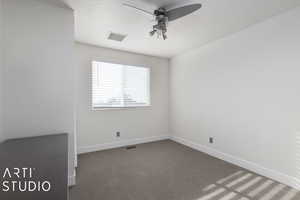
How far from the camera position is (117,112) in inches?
142

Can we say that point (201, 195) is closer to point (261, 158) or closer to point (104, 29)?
point (261, 158)

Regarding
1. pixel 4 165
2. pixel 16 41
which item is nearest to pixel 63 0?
pixel 16 41

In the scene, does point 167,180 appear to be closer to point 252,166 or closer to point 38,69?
point 252,166

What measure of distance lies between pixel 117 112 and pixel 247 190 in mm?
2853

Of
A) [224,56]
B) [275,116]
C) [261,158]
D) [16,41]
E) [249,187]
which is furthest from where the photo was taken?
[224,56]

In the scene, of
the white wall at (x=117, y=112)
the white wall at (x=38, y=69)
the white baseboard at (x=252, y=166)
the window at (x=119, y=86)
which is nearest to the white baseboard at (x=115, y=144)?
the white wall at (x=117, y=112)

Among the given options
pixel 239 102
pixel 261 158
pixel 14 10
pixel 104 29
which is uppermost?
pixel 104 29

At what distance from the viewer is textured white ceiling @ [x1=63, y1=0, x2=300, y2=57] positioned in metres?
1.89

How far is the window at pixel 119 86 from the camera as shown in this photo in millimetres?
3393

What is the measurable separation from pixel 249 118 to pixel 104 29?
2.98 meters

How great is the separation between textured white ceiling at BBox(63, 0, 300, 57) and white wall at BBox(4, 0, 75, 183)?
41 cm

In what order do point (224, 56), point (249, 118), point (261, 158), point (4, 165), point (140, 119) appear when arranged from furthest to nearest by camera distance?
point (140, 119) < point (224, 56) < point (249, 118) < point (261, 158) < point (4, 165)

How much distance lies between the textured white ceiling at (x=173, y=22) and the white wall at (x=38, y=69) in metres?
0.41

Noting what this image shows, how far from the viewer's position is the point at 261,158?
Result: 228 centimetres
